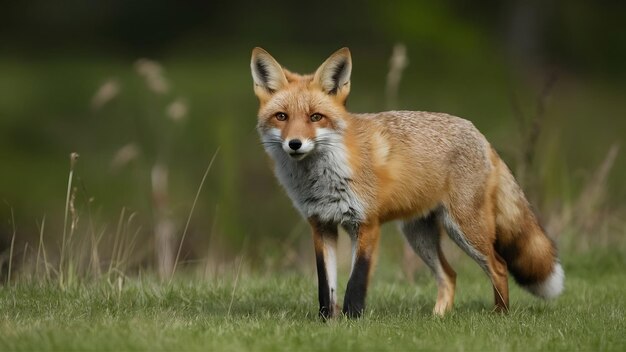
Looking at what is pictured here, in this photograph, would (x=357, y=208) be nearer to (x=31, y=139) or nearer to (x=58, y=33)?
(x=31, y=139)

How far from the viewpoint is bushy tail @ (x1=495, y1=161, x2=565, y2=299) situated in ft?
23.1

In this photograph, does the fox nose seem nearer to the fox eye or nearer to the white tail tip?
the fox eye

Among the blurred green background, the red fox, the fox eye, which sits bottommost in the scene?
the blurred green background

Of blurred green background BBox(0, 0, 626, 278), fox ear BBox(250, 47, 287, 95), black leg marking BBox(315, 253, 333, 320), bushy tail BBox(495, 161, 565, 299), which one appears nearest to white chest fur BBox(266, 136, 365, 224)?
black leg marking BBox(315, 253, 333, 320)

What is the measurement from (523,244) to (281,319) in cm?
200

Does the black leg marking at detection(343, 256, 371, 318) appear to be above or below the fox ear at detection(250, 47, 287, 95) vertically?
below

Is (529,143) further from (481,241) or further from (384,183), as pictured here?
(384,183)

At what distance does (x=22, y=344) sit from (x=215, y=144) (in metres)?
13.2

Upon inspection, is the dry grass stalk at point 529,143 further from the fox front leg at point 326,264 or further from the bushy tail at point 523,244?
the fox front leg at point 326,264

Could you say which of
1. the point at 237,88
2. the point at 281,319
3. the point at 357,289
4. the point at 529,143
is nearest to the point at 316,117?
the point at 357,289

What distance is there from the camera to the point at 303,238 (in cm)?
1073

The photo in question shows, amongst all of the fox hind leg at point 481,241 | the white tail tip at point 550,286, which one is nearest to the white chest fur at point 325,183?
the fox hind leg at point 481,241

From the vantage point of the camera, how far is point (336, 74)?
6.50 metres

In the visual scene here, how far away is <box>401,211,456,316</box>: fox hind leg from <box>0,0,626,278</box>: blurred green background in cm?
249
